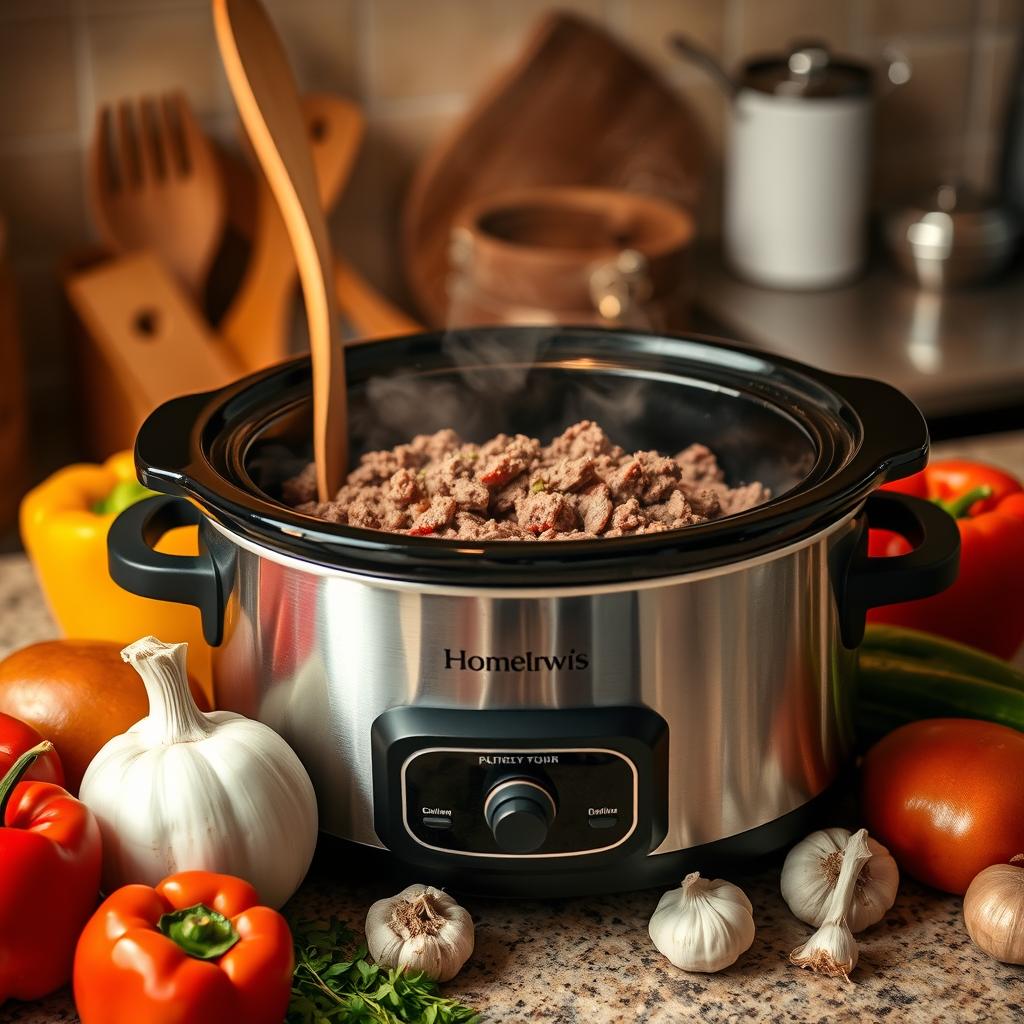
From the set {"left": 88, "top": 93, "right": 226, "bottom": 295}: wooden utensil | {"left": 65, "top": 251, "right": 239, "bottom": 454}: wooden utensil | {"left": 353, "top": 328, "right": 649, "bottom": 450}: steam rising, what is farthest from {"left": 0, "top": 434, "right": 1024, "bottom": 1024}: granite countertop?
{"left": 88, "top": 93, "right": 226, "bottom": 295}: wooden utensil

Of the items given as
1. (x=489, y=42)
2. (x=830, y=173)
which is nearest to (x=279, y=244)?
(x=489, y=42)

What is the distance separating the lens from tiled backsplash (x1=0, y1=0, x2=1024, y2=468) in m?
2.14

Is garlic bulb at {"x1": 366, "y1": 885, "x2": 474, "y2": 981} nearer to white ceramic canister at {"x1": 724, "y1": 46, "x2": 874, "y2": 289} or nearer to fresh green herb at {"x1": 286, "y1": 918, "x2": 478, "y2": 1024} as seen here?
fresh green herb at {"x1": 286, "y1": 918, "x2": 478, "y2": 1024}

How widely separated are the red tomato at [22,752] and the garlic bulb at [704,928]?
0.36 m

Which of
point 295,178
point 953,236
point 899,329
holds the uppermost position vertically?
point 295,178

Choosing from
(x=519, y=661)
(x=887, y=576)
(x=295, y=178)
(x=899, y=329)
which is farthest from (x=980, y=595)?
(x=899, y=329)

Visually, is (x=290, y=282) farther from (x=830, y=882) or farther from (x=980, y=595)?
(x=830, y=882)

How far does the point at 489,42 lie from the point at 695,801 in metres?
1.71

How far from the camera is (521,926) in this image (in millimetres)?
888

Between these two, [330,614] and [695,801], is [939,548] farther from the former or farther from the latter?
[330,614]

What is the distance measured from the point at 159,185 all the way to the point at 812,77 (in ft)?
3.26

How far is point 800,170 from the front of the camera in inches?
91.1

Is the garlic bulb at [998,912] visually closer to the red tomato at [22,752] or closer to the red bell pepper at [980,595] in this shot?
the red bell pepper at [980,595]

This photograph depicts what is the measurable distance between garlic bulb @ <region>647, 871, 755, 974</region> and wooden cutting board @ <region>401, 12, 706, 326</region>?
1560 mm
